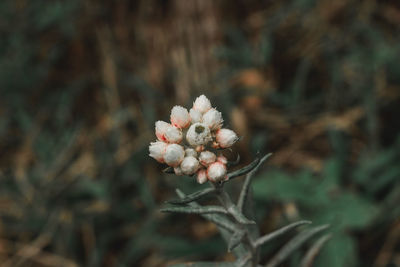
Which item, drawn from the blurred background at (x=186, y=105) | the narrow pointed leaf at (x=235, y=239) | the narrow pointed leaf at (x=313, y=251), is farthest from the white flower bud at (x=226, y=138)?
the blurred background at (x=186, y=105)

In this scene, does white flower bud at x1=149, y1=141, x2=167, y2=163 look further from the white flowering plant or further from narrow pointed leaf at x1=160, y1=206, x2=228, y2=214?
narrow pointed leaf at x1=160, y1=206, x2=228, y2=214

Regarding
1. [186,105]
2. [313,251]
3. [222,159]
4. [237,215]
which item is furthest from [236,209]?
[186,105]

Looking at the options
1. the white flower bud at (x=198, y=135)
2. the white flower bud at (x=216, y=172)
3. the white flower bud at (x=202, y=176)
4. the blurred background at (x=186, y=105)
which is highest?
the blurred background at (x=186, y=105)

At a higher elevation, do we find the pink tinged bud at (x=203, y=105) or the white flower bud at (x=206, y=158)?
the pink tinged bud at (x=203, y=105)

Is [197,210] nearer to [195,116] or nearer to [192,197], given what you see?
[192,197]

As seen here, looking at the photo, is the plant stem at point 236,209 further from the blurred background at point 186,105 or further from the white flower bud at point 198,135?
the blurred background at point 186,105

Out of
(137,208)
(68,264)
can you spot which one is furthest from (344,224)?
(68,264)

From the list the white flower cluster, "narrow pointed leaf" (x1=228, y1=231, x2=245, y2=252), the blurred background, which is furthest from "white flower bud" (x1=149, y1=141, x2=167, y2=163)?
the blurred background
